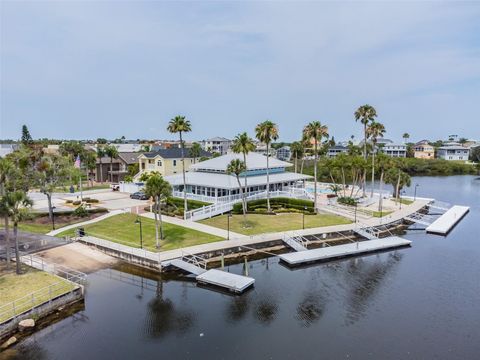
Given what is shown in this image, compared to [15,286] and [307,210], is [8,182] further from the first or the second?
[307,210]

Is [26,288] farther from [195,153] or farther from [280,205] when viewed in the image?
[195,153]

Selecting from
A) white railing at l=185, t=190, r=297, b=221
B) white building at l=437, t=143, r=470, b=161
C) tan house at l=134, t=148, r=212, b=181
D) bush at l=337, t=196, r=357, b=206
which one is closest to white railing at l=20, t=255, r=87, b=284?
white railing at l=185, t=190, r=297, b=221

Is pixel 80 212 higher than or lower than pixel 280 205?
higher

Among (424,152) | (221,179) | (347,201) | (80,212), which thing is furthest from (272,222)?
(424,152)

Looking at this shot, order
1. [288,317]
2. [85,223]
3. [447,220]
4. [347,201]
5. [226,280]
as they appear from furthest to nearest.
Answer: [347,201], [447,220], [85,223], [226,280], [288,317]

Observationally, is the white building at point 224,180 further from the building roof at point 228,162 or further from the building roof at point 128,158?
the building roof at point 128,158

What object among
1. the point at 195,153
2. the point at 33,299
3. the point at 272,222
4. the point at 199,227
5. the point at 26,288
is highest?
the point at 195,153

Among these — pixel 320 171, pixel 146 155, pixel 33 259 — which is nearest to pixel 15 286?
pixel 33 259

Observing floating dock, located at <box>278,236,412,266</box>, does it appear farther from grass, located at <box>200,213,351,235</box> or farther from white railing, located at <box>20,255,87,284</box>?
white railing, located at <box>20,255,87,284</box>
